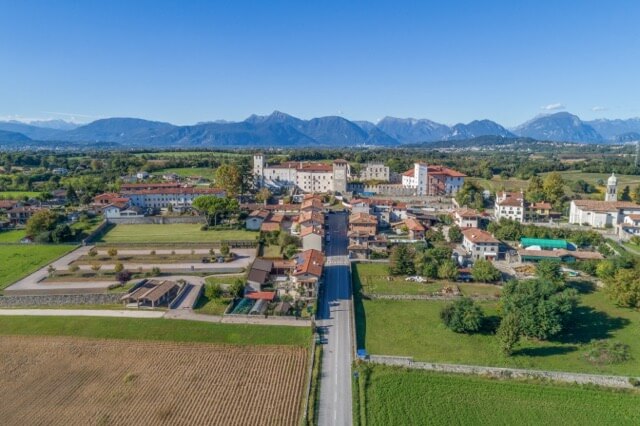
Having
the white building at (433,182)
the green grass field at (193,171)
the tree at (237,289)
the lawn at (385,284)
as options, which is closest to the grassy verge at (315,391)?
the tree at (237,289)

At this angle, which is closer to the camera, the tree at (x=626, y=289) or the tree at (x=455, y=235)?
the tree at (x=626, y=289)

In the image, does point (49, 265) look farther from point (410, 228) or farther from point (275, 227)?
point (410, 228)

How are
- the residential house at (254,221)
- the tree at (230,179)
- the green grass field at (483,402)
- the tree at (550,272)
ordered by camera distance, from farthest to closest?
the tree at (230,179), the residential house at (254,221), the tree at (550,272), the green grass field at (483,402)

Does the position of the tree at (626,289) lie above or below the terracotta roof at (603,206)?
below

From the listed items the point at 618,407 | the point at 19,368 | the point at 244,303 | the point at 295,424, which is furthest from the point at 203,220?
the point at 618,407

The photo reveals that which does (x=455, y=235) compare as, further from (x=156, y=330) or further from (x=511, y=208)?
(x=156, y=330)

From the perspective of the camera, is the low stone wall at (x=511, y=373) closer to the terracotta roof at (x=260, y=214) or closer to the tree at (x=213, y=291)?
the tree at (x=213, y=291)
